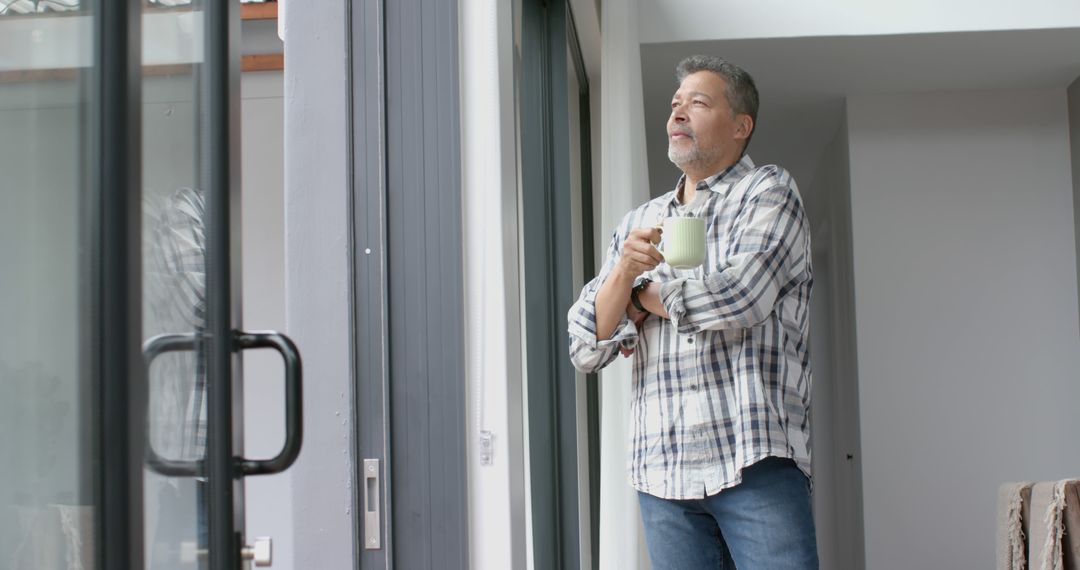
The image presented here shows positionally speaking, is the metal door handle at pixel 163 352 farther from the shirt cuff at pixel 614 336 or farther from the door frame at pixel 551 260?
the door frame at pixel 551 260

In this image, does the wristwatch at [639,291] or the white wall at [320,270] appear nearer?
the white wall at [320,270]

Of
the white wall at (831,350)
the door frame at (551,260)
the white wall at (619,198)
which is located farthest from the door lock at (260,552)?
the white wall at (831,350)

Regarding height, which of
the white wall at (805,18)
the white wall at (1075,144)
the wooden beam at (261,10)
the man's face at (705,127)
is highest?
the wooden beam at (261,10)

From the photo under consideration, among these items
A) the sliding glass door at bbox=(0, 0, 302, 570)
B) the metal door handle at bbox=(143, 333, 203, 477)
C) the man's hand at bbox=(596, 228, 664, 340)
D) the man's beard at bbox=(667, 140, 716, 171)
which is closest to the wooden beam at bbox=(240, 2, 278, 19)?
the man's beard at bbox=(667, 140, 716, 171)

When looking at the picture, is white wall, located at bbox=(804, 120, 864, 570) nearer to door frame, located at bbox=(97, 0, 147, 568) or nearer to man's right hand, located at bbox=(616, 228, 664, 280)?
man's right hand, located at bbox=(616, 228, 664, 280)

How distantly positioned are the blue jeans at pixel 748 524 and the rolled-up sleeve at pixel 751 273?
0.24m

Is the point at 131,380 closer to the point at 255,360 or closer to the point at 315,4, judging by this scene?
the point at 315,4

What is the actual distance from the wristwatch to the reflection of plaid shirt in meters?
0.96

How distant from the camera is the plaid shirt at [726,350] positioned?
6.21ft

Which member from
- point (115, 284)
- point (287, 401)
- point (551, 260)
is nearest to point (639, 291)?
point (287, 401)

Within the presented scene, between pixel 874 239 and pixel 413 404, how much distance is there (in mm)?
4085

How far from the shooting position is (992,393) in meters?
5.36

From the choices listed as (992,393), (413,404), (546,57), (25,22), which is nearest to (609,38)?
(546,57)

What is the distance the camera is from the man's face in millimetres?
2100
